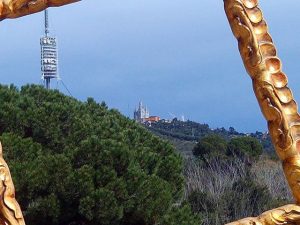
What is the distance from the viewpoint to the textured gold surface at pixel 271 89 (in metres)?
2.14

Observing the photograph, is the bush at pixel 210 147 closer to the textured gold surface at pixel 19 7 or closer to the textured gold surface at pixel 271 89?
the textured gold surface at pixel 271 89

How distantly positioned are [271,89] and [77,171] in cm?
356

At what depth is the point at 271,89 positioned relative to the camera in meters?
2.18

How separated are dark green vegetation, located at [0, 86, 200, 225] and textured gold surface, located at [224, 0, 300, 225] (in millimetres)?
3273

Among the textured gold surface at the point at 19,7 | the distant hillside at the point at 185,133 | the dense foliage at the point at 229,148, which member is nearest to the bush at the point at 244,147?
the dense foliage at the point at 229,148

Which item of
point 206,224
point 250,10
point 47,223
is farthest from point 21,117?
point 206,224

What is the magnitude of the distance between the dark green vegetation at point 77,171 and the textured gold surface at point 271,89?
327cm

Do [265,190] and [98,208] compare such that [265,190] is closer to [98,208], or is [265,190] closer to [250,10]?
[98,208]

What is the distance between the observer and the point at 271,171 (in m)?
16.7

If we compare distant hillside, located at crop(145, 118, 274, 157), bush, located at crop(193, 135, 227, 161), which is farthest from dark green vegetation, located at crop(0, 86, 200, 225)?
distant hillside, located at crop(145, 118, 274, 157)

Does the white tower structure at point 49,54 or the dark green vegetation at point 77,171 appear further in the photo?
the white tower structure at point 49,54

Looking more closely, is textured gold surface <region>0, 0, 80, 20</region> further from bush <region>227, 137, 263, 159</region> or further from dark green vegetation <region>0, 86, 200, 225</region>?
bush <region>227, 137, 263, 159</region>

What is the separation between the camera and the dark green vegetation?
18.5 feet

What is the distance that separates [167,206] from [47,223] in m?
0.84
